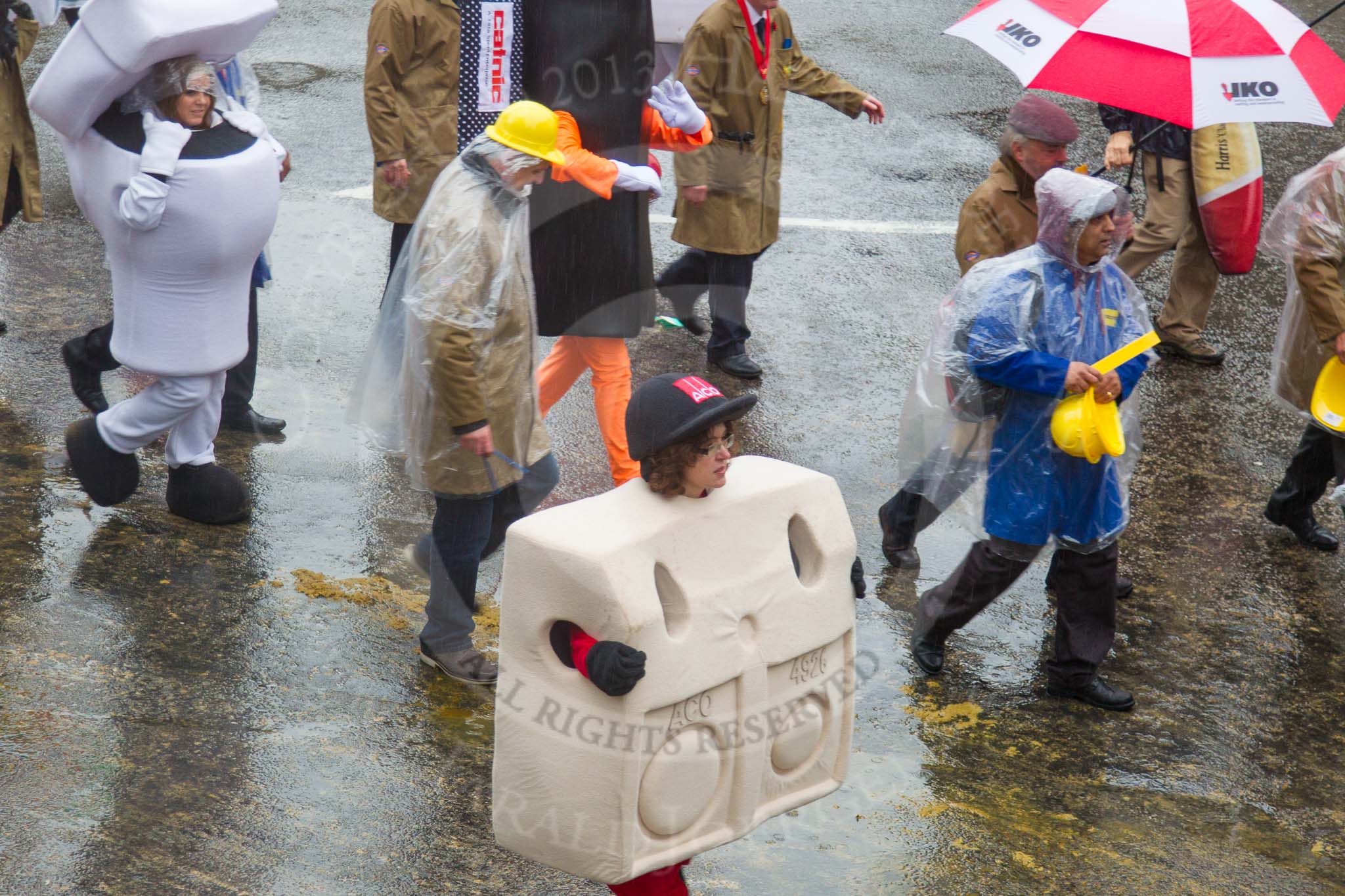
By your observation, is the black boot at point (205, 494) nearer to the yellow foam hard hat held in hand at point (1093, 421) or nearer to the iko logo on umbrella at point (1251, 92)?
the yellow foam hard hat held in hand at point (1093, 421)

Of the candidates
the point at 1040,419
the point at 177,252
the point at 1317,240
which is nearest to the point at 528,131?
the point at 177,252

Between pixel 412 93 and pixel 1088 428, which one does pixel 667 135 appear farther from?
pixel 1088 428

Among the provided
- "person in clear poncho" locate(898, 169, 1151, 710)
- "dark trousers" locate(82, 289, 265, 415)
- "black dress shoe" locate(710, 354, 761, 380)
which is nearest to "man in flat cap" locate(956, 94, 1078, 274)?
"person in clear poncho" locate(898, 169, 1151, 710)

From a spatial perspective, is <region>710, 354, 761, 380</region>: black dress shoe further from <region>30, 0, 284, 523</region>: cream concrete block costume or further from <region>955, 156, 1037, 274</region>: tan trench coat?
<region>30, 0, 284, 523</region>: cream concrete block costume

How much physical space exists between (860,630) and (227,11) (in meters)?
2.86

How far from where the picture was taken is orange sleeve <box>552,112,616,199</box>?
4.95 m

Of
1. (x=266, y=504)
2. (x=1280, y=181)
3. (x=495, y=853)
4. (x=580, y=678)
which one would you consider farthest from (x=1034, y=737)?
(x=1280, y=181)

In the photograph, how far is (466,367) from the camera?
420 cm

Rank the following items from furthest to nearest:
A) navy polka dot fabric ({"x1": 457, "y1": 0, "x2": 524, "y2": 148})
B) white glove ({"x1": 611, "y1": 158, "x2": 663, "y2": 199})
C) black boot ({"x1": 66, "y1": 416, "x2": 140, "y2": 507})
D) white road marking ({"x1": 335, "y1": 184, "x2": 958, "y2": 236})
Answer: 1. white road marking ({"x1": 335, "y1": 184, "x2": 958, "y2": 236})
2. navy polka dot fabric ({"x1": 457, "y1": 0, "x2": 524, "y2": 148})
3. white glove ({"x1": 611, "y1": 158, "x2": 663, "y2": 199})
4. black boot ({"x1": 66, "y1": 416, "x2": 140, "y2": 507})

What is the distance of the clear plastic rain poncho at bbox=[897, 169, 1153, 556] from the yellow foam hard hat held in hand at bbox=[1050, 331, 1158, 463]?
6 cm

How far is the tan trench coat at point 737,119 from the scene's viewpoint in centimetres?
632

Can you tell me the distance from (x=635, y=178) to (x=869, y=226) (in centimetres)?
342

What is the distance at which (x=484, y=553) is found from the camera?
4.75 meters

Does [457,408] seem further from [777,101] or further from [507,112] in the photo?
[777,101]
